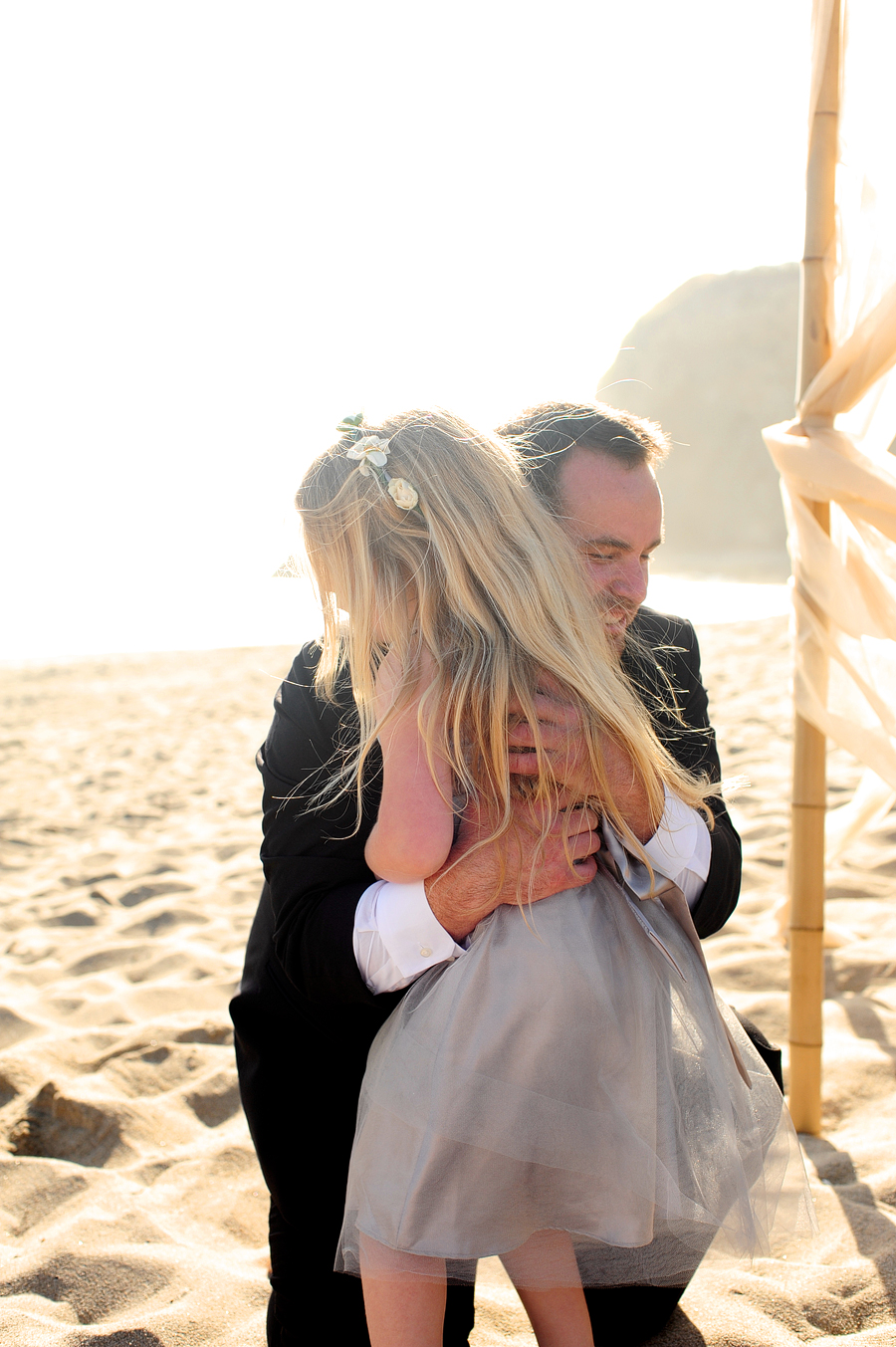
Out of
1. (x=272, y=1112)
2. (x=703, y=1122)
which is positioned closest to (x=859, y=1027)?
(x=703, y=1122)

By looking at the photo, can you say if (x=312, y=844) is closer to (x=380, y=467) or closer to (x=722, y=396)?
(x=380, y=467)

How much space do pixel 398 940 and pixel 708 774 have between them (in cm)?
81

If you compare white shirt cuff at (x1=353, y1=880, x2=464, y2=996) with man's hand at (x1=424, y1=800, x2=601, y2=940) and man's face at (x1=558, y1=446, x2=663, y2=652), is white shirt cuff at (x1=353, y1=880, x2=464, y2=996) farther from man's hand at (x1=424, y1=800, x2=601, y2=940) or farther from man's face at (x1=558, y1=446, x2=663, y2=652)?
man's face at (x1=558, y1=446, x2=663, y2=652)

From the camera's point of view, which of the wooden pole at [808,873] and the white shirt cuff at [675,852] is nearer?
the white shirt cuff at [675,852]

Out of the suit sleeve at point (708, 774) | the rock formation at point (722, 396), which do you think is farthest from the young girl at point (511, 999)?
the rock formation at point (722, 396)

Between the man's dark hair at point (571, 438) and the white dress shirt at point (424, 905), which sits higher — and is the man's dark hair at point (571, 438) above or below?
above

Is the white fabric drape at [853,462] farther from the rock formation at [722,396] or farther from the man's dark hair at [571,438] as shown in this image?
the rock formation at [722,396]

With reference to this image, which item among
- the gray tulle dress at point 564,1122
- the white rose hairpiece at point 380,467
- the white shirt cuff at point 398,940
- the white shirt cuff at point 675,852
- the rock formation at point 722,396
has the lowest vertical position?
the gray tulle dress at point 564,1122

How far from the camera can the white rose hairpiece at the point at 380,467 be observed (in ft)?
4.88

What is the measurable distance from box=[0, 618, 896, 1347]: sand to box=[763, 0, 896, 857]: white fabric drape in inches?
37.1

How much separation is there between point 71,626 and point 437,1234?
1860 cm

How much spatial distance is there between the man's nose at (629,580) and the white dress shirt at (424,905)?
0.39 metres

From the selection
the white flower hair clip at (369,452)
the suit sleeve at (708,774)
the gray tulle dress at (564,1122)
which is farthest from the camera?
the suit sleeve at (708,774)

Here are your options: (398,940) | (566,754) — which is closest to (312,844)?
(398,940)
